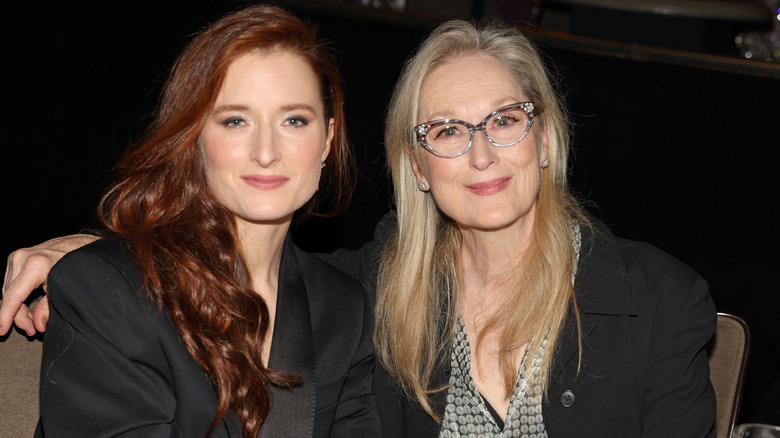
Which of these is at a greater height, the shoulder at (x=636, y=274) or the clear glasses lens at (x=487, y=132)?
the clear glasses lens at (x=487, y=132)

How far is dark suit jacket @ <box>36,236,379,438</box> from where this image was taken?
1.75 m

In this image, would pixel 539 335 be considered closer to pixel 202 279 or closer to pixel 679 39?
pixel 202 279

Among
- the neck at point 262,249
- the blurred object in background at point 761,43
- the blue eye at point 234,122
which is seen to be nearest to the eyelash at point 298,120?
the blue eye at point 234,122

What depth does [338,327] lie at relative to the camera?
7.25 ft

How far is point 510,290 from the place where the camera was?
2.33 metres

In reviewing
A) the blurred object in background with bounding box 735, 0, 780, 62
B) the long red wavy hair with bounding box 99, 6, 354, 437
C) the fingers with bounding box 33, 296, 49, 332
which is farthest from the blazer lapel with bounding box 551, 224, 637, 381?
the blurred object in background with bounding box 735, 0, 780, 62

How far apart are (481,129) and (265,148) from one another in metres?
0.55

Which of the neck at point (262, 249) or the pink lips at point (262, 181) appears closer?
the pink lips at point (262, 181)

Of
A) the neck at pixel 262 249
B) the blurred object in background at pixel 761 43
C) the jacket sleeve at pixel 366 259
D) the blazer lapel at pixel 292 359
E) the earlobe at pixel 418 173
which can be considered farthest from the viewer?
the blurred object in background at pixel 761 43

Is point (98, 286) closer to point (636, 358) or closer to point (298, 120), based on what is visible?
point (298, 120)

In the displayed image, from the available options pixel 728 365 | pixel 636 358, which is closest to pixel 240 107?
pixel 636 358

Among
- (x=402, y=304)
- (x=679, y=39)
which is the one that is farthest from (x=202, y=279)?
(x=679, y=39)

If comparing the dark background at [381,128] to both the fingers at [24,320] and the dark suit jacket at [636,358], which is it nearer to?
the dark suit jacket at [636,358]

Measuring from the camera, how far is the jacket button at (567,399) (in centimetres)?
214
